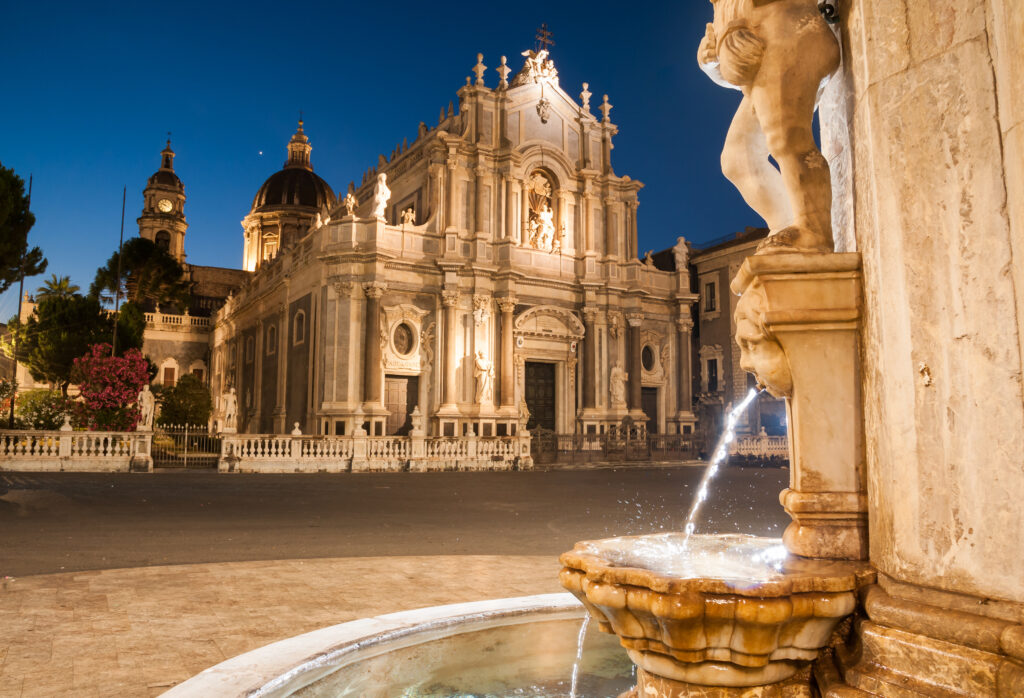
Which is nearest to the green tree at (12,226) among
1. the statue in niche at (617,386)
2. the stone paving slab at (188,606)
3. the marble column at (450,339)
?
the marble column at (450,339)

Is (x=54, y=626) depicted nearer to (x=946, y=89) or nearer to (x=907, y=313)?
(x=907, y=313)

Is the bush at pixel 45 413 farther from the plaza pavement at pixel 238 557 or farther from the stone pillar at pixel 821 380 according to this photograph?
the stone pillar at pixel 821 380

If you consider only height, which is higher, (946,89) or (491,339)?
(491,339)

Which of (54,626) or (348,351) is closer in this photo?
(54,626)

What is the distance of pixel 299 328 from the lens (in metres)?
28.8

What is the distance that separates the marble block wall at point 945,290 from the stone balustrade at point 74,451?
64.6 ft

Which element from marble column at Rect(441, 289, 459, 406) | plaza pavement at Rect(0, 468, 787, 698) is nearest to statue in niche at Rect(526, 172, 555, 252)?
marble column at Rect(441, 289, 459, 406)

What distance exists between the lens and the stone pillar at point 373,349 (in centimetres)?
2469

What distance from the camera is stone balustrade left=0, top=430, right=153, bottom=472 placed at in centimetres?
1733

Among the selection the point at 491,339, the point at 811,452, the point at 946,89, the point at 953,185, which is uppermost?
the point at 491,339

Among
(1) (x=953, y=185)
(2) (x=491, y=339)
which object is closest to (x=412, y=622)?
(1) (x=953, y=185)

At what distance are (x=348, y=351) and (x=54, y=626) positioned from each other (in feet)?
68.9

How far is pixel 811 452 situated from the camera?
240 centimetres

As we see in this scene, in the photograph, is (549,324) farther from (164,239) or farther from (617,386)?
(164,239)
